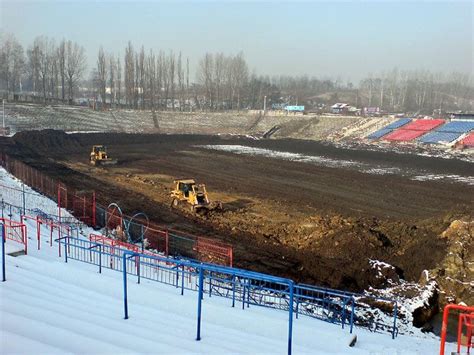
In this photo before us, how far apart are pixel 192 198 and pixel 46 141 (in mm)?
34112

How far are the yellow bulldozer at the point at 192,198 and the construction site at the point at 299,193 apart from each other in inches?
2.8

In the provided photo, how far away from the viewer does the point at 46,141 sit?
175 ft

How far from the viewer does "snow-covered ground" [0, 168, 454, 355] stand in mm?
7098

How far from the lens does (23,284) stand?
988cm

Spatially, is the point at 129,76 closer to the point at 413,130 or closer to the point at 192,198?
the point at 413,130

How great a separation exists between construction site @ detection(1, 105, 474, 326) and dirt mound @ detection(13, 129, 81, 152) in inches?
8.8

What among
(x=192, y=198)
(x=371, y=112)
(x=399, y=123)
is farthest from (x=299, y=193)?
(x=371, y=112)

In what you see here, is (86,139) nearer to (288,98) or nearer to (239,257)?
(239,257)

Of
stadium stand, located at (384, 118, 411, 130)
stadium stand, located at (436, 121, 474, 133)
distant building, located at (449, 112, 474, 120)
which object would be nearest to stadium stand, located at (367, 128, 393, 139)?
stadium stand, located at (384, 118, 411, 130)

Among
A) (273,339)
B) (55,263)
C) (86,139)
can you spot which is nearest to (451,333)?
(273,339)

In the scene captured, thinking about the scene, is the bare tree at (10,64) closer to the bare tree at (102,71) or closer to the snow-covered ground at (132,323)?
the bare tree at (102,71)

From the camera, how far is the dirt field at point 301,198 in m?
18.3

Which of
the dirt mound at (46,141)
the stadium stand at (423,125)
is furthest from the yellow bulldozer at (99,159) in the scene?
the stadium stand at (423,125)

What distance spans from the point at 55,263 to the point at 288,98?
12985 cm
